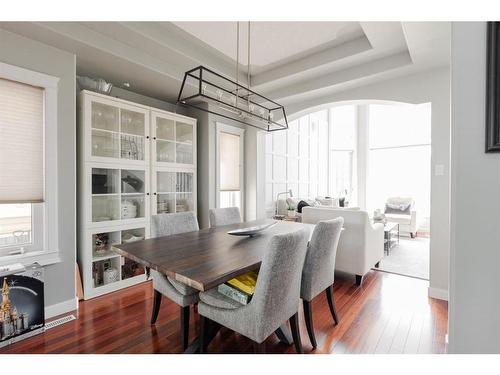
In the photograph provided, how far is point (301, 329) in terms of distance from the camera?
6.47ft

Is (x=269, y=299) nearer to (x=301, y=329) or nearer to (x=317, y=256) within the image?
(x=317, y=256)

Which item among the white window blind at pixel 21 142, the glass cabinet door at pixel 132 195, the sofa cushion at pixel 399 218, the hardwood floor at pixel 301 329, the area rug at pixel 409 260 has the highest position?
the white window blind at pixel 21 142

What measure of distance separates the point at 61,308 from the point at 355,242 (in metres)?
2.99

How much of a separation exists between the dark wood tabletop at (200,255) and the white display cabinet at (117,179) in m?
1.14

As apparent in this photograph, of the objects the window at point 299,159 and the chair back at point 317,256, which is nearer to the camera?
the chair back at point 317,256

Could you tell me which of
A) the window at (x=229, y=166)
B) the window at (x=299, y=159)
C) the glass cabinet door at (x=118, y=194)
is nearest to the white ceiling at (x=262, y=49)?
the window at (x=229, y=166)

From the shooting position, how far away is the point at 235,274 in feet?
4.09

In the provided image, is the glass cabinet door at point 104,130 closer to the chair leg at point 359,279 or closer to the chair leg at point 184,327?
the chair leg at point 184,327

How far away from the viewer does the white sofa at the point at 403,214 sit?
17.1 ft

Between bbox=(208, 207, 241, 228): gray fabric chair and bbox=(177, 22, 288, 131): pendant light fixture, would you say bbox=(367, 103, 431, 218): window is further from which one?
bbox=(208, 207, 241, 228): gray fabric chair

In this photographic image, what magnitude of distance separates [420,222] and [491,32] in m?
6.04

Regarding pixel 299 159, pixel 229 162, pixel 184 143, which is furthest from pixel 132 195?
pixel 299 159
